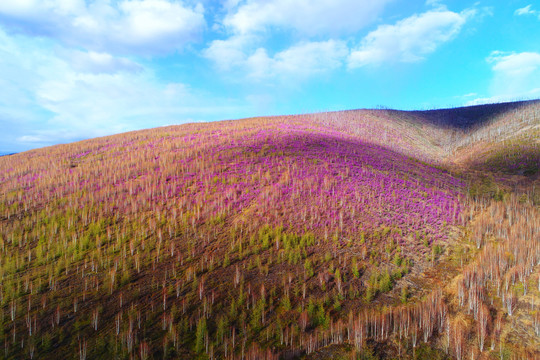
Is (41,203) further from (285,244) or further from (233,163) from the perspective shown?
(285,244)

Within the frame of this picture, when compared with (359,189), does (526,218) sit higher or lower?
lower

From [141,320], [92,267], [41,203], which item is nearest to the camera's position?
[141,320]

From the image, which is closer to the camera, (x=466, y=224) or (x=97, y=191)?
(x=466, y=224)

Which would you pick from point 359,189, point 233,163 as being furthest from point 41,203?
point 359,189

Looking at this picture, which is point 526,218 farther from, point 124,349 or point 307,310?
point 124,349

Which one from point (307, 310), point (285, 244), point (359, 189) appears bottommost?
point (307, 310)

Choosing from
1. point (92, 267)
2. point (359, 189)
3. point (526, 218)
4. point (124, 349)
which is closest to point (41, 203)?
point (92, 267)

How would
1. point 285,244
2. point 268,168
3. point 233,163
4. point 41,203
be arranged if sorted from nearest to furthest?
1. point 285,244
2. point 41,203
3. point 268,168
4. point 233,163
